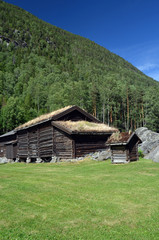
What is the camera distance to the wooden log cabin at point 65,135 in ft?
75.9

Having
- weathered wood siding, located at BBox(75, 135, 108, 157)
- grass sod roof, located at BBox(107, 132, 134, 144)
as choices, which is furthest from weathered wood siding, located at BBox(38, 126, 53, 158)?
grass sod roof, located at BBox(107, 132, 134, 144)

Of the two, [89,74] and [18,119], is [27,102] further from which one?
[89,74]

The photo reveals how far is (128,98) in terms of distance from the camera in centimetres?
7269

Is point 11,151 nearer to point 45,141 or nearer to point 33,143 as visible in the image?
point 33,143

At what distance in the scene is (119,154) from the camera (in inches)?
723

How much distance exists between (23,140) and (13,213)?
84.3ft

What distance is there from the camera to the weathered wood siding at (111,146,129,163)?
1809cm

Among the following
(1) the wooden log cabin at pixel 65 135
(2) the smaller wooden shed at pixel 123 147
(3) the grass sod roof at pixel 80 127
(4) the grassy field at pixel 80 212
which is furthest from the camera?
(1) the wooden log cabin at pixel 65 135

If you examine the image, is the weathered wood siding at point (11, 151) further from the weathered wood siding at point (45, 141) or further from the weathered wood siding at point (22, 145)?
the weathered wood siding at point (45, 141)

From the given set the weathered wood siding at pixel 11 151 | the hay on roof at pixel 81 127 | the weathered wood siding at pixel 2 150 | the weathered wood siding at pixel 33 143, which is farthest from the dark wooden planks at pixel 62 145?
the weathered wood siding at pixel 2 150

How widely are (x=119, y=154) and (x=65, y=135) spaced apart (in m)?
7.42

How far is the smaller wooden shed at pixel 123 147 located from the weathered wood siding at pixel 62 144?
5.86 m

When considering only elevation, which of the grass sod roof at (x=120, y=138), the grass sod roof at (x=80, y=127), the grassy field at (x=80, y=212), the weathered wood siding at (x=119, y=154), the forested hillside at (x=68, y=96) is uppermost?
the forested hillside at (x=68, y=96)

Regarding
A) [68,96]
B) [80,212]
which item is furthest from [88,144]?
[68,96]
